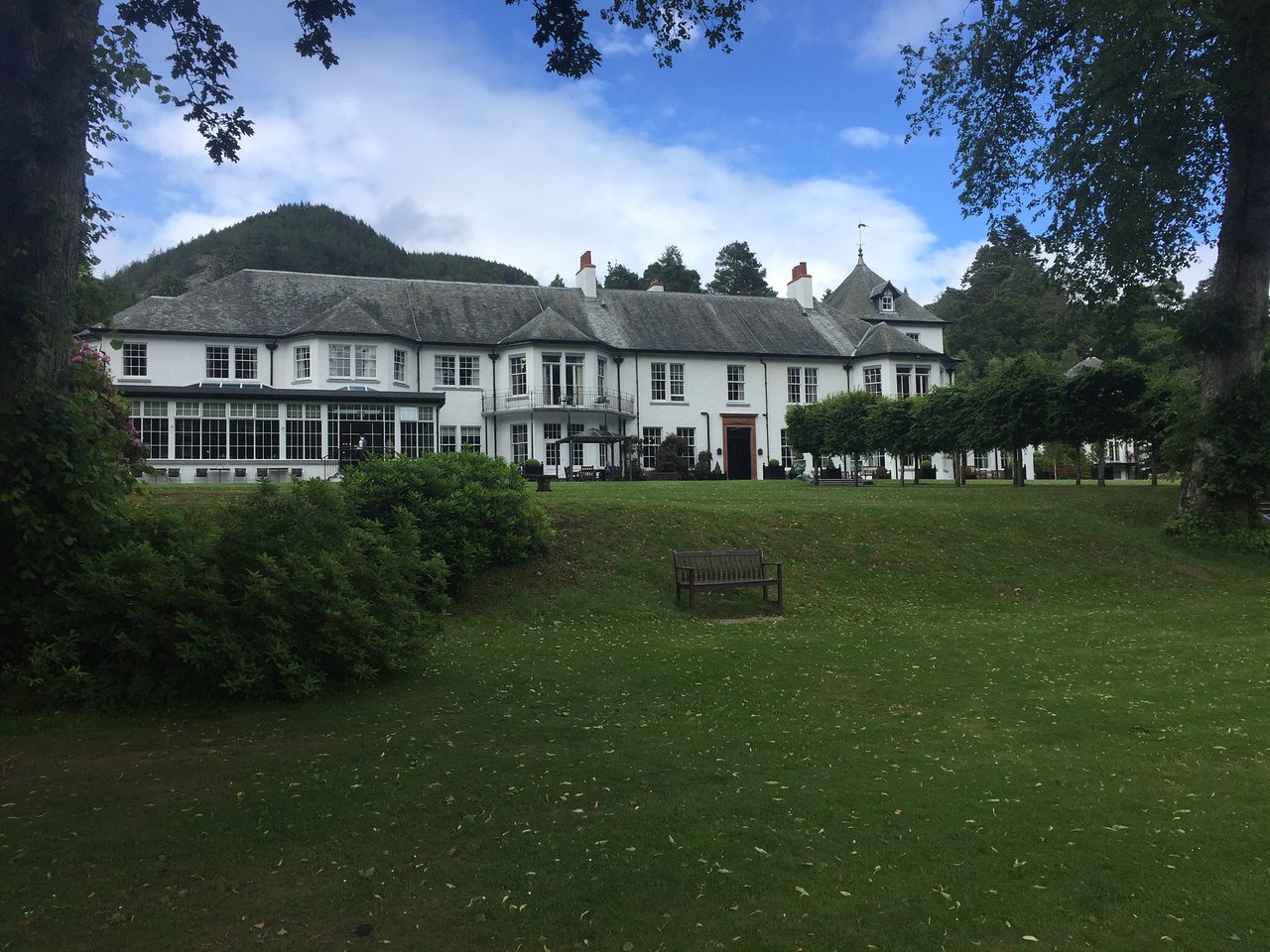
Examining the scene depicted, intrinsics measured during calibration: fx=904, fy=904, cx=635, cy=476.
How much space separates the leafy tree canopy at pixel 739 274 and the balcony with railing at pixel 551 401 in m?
51.5

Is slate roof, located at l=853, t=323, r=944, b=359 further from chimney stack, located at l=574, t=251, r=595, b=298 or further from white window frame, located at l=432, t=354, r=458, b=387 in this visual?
white window frame, located at l=432, t=354, r=458, b=387

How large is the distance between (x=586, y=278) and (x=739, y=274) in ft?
156

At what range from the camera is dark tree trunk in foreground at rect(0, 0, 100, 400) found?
7617 mm

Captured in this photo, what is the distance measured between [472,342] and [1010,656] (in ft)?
105

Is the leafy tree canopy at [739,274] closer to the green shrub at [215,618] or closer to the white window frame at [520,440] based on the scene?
the white window frame at [520,440]

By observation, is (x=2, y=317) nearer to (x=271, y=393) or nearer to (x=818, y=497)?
(x=818, y=497)

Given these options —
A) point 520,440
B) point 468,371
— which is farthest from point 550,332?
point 520,440

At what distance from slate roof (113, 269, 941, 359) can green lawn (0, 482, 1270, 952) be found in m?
29.3

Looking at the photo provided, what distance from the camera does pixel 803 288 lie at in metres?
48.3

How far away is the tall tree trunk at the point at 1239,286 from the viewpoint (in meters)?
18.8

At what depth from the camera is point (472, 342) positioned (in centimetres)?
3912

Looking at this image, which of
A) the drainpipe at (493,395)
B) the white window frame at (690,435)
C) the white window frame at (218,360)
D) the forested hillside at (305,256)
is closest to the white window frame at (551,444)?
the drainpipe at (493,395)

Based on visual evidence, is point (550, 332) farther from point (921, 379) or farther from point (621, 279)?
point (621, 279)

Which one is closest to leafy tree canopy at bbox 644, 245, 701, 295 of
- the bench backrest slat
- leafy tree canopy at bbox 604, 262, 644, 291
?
leafy tree canopy at bbox 604, 262, 644, 291
